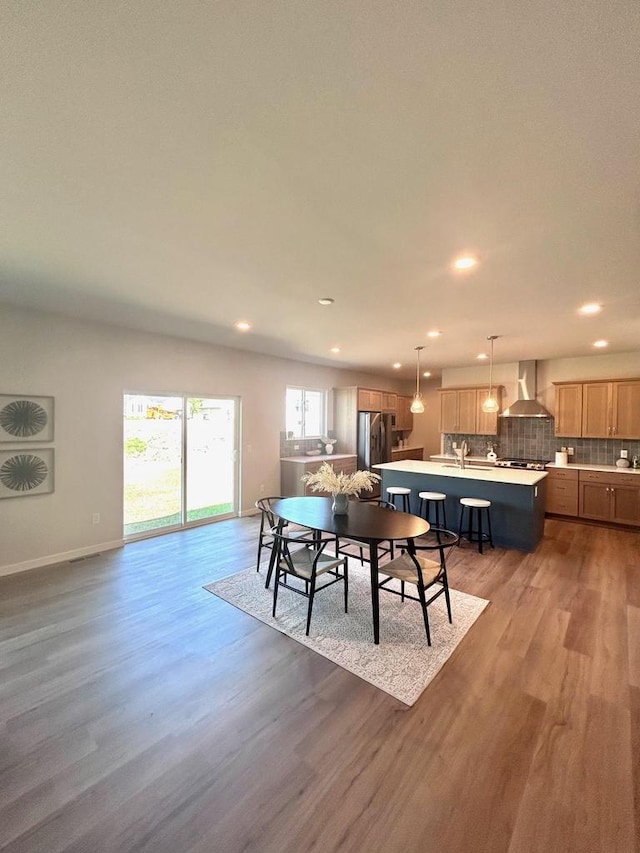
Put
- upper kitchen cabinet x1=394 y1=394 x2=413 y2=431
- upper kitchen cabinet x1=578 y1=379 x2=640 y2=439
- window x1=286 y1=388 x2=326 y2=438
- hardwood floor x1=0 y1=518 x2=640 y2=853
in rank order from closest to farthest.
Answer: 1. hardwood floor x1=0 y1=518 x2=640 y2=853
2. upper kitchen cabinet x1=578 y1=379 x2=640 y2=439
3. window x1=286 y1=388 x2=326 y2=438
4. upper kitchen cabinet x1=394 y1=394 x2=413 y2=431

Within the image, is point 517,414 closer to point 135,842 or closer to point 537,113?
point 537,113

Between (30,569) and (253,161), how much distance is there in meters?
4.44

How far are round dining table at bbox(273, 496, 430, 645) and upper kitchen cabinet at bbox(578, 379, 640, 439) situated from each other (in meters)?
4.56

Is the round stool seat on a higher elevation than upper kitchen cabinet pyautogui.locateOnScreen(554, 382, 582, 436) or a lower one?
lower

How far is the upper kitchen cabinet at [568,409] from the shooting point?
6012 mm

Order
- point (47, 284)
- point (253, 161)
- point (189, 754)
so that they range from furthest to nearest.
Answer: point (47, 284) < point (189, 754) < point (253, 161)

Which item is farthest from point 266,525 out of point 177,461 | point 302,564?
point 302,564

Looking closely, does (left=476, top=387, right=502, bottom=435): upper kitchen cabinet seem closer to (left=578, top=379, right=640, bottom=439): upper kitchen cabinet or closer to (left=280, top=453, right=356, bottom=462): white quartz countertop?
(left=578, top=379, right=640, bottom=439): upper kitchen cabinet

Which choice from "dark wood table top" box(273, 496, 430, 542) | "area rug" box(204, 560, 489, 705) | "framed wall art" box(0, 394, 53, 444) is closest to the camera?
"area rug" box(204, 560, 489, 705)

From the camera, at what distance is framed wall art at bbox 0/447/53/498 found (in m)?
3.64

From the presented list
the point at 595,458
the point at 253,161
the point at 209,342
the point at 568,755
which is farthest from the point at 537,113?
the point at 595,458

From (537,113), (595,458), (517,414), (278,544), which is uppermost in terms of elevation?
(537,113)

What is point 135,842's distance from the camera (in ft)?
4.47

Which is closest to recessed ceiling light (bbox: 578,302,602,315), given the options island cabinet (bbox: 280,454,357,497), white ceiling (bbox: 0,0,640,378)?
white ceiling (bbox: 0,0,640,378)
